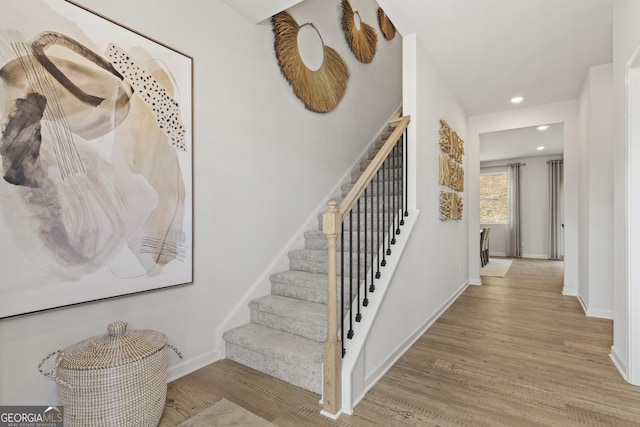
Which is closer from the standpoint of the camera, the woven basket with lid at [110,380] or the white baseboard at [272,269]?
the woven basket with lid at [110,380]

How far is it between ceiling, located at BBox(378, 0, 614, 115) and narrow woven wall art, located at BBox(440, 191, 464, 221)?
1.37 metres

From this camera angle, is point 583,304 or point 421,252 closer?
point 421,252

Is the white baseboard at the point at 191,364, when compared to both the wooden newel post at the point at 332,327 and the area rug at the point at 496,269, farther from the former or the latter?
the area rug at the point at 496,269

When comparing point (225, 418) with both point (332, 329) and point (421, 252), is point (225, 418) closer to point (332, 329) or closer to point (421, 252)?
point (332, 329)

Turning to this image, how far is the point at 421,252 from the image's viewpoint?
2.99 metres

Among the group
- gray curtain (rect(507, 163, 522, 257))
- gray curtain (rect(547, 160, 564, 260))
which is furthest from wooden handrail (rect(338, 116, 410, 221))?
gray curtain (rect(547, 160, 564, 260))

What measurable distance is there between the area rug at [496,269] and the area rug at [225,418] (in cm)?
547

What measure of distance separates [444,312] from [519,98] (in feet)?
10.0

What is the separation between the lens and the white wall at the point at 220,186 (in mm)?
1699

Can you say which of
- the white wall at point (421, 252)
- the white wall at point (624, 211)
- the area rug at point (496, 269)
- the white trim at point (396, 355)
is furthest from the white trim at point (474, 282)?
the white wall at point (624, 211)

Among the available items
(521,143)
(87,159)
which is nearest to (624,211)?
(87,159)

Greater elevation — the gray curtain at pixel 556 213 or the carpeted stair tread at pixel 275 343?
the gray curtain at pixel 556 213

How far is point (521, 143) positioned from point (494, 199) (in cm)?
253

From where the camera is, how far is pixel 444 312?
3701 millimetres
